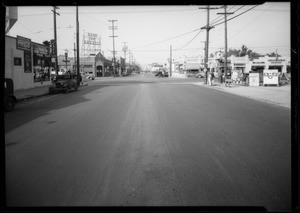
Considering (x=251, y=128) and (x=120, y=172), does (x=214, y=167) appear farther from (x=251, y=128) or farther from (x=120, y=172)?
(x=251, y=128)

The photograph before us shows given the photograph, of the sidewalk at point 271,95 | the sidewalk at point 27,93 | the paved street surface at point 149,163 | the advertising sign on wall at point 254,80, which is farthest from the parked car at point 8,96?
the advertising sign on wall at point 254,80

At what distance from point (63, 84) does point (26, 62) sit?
8.35 metres

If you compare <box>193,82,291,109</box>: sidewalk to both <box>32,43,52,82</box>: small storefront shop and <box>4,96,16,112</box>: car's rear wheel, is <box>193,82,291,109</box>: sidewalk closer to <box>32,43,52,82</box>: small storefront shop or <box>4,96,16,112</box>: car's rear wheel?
<box>4,96,16,112</box>: car's rear wheel

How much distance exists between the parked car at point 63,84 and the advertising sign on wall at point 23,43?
6143mm

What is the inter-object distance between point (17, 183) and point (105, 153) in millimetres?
2015

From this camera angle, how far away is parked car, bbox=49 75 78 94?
23156 millimetres

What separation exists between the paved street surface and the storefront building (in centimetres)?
1854

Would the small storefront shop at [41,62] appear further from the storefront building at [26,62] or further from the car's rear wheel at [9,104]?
the car's rear wheel at [9,104]

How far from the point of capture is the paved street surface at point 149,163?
3883mm

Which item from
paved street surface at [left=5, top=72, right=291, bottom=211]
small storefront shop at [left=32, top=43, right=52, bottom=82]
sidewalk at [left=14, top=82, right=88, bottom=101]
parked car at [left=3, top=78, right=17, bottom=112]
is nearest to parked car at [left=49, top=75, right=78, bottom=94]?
sidewalk at [left=14, top=82, right=88, bottom=101]

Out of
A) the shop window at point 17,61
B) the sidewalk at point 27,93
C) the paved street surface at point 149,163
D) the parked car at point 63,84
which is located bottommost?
the paved street surface at point 149,163

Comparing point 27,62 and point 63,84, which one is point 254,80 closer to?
Answer: point 63,84
